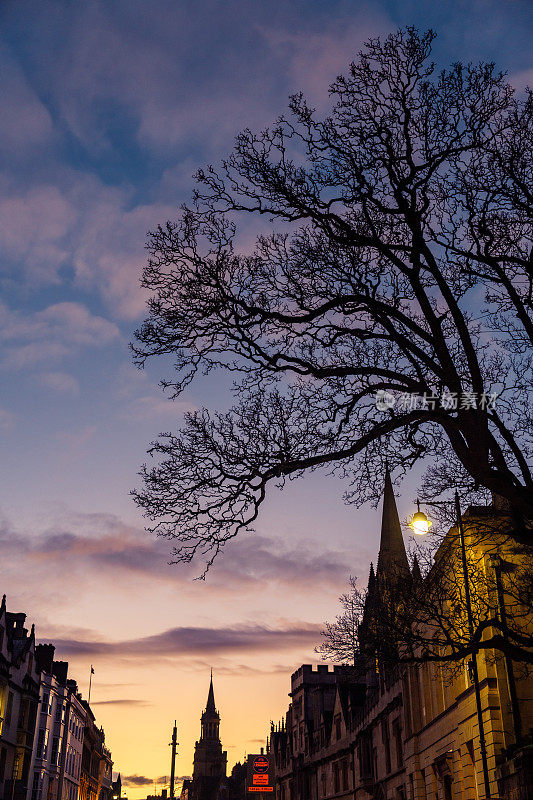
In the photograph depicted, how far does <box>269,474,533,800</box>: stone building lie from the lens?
71.6ft

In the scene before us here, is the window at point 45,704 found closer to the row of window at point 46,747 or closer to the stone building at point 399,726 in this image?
the row of window at point 46,747

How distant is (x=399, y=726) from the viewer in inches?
1657

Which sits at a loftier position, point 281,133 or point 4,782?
point 281,133

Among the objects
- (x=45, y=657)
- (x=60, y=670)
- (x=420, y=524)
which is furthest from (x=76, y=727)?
(x=420, y=524)

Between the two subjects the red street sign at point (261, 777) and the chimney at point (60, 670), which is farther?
the red street sign at point (261, 777)

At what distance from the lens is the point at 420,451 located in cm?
1345

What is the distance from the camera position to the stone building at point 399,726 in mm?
21838

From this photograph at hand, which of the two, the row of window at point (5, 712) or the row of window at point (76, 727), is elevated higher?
the row of window at point (76, 727)

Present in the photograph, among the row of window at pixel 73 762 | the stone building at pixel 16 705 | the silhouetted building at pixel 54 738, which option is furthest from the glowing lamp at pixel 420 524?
the row of window at pixel 73 762

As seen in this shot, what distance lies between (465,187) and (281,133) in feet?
11.0

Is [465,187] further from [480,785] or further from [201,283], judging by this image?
[480,785]

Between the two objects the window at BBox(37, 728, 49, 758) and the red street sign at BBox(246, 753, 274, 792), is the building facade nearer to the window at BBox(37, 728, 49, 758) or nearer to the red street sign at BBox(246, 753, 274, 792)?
the window at BBox(37, 728, 49, 758)

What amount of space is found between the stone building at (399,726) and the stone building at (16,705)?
2411 centimetres

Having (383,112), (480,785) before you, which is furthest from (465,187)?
(480,785)
